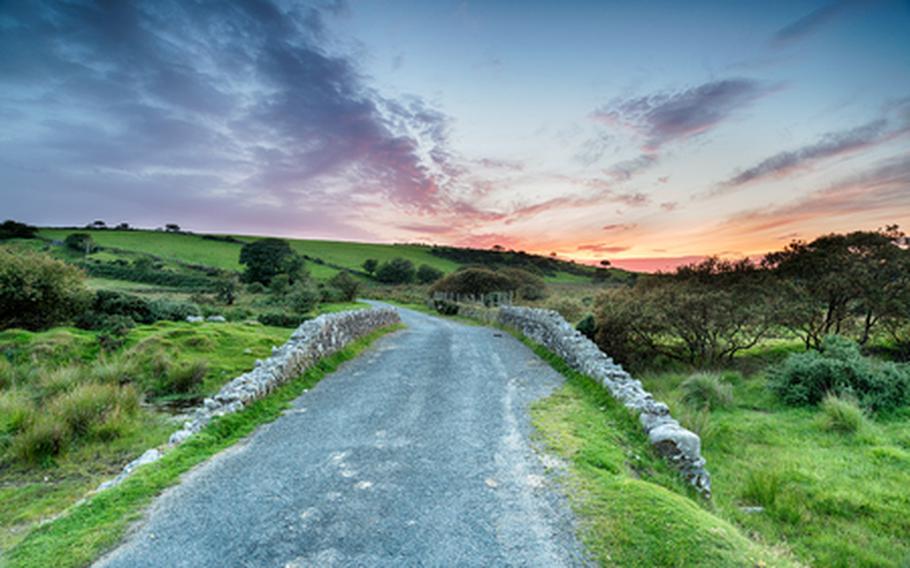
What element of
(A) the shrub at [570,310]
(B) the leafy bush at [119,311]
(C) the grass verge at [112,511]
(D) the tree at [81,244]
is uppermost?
(D) the tree at [81,244]

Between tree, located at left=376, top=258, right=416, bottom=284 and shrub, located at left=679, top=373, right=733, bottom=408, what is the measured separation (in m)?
66.0

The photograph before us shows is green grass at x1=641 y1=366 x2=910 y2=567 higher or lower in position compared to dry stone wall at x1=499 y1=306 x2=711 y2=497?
lower

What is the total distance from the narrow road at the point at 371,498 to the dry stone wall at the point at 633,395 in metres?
2.00

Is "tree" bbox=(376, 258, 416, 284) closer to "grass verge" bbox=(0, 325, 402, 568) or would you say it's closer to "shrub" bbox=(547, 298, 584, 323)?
"shrub" bbox=(547, 298, 584, 323)

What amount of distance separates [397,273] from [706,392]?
67.9 meters

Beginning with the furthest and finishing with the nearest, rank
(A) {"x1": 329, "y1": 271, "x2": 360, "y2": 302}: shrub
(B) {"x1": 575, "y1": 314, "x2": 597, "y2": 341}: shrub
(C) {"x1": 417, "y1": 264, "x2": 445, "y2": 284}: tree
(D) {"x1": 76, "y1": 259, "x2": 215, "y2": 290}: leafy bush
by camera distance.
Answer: (C) {"x1": 417, "y1": 264, "x2": 445, "y2": 284}: tree, (D) {"x1": 76, "y1": 259, "x2": 215, "y2": 290}: leafy bush, (A) {"x1": 329, "y1": 271, "x2": 360, "y2": 302}: shrub, (B) {"x1": 575, "y1": 314, "x2": 597, "y2": 341}: shrub

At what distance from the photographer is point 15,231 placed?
65375 mm

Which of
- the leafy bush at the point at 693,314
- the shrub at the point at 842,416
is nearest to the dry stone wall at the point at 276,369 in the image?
the leafy bush at the point at 693,314

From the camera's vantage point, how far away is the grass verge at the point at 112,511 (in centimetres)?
362

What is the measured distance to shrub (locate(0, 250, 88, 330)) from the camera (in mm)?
14016

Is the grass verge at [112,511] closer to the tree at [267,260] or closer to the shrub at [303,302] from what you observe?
the shrub at [303,302]

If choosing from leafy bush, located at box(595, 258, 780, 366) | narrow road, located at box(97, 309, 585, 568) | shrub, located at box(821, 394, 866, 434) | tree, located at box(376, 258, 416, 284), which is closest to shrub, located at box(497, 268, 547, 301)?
leafy bush, located at box(595, 258, 780, 366)

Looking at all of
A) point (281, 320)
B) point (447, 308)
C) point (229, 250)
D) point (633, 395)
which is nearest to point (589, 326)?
point (633, 395)

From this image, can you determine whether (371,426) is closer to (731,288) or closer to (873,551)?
(873,551)
